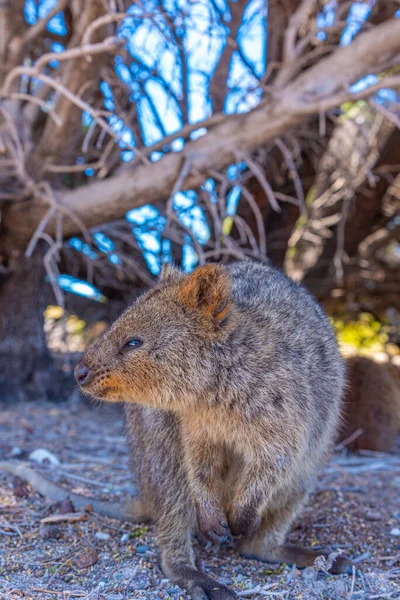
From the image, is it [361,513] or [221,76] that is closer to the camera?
[361,513]

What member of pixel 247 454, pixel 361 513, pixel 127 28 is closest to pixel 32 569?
pixel 247 454

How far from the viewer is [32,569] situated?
2.71m

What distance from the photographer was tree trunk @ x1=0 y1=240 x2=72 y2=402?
589 centimetres

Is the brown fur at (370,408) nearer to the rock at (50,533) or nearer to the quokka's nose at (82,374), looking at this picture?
the rock at (50,533)

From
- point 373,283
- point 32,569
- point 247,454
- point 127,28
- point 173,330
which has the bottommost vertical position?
point 32,569

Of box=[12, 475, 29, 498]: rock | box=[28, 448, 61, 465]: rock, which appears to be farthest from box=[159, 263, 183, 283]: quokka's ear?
box=[28, 448, 61, 465]: rock

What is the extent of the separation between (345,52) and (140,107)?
2059 mm

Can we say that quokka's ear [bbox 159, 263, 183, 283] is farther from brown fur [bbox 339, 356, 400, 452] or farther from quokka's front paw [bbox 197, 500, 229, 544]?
brown fur [bbox 339, 356, 400, 452]

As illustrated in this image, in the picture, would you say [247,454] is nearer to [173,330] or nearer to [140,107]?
[173,330]

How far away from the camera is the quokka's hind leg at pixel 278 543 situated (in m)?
3.09

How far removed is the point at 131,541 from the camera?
315 cm

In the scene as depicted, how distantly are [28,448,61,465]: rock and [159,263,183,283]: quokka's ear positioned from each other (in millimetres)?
1692

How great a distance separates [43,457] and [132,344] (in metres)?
1.76

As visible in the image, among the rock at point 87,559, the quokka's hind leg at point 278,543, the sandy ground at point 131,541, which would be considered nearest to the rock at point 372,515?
the sandy ground at point 131,541
